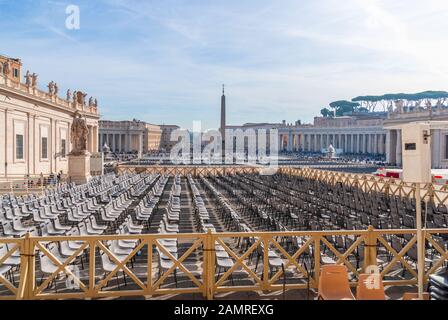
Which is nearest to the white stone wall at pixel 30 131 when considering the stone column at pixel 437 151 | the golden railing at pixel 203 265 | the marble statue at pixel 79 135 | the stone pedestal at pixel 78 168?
the stone pedestal at pixel 78 168

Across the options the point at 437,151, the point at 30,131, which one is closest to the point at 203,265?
the point at 30,131

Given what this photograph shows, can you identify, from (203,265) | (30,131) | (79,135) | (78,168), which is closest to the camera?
(203,265)

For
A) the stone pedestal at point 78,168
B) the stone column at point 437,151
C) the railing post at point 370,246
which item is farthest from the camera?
the stone column at point 437,151

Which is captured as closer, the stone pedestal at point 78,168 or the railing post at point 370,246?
the railing post at point 370,246

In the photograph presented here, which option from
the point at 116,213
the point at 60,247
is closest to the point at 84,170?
the point at 116,213

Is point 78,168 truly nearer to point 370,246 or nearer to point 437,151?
point 370,246

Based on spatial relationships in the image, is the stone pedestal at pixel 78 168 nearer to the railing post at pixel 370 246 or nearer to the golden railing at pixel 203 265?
the golden railing at pixel 203 265

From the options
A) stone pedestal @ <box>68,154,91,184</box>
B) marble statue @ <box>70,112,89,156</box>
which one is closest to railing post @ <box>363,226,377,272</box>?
stone pedestal @ <box>68,154,91,184</box>

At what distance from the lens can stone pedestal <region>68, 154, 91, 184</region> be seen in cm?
3425

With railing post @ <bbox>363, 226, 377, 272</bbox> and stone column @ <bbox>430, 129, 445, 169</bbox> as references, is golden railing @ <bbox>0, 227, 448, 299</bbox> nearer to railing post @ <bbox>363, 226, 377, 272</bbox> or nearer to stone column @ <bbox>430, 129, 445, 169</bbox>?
railing post @ <bbox>363, 226, 377, 272</bbox>

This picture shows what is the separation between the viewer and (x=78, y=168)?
34594mm

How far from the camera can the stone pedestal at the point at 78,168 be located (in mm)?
34250

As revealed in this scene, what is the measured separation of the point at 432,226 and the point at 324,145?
149549 millimetres
